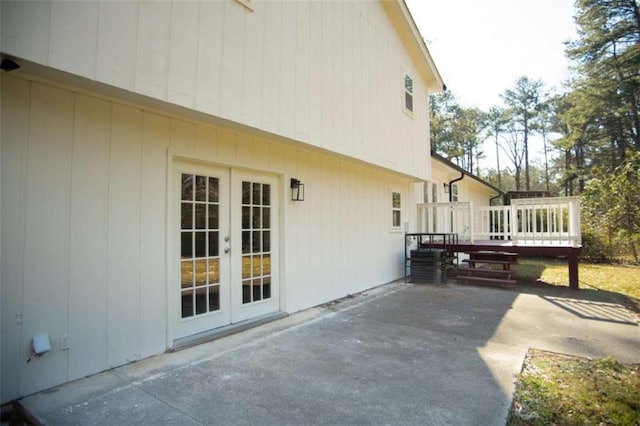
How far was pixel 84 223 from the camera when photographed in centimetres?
300

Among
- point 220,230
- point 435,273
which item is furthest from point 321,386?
point 435,273

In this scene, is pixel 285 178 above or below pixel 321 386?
above

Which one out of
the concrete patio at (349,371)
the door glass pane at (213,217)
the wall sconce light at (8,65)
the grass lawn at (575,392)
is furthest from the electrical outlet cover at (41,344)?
the grass lawn at (575,392)

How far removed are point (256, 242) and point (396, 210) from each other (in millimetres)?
4706

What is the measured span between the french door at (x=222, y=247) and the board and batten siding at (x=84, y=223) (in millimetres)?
206

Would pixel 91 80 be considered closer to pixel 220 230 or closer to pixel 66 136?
pixel 66 136

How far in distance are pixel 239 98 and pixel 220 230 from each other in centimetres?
155

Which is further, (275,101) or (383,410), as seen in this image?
(275,101)

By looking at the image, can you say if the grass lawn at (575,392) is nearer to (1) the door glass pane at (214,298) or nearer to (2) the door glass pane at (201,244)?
(1) the door glass pane at (214,298)

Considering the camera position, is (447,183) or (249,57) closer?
(249,57)

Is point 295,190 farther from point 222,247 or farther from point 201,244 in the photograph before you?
point 201,244

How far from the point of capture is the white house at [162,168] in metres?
2.63

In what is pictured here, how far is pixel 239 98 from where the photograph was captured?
12.5ft

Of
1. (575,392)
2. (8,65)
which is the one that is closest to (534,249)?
(575,392)
